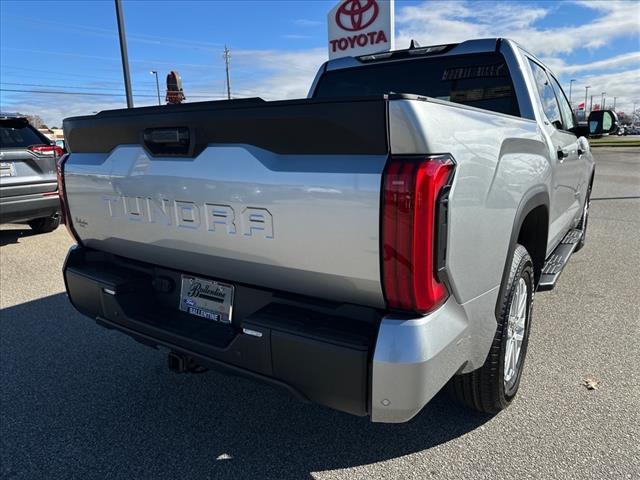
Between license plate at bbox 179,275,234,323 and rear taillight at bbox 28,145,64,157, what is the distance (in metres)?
5.10

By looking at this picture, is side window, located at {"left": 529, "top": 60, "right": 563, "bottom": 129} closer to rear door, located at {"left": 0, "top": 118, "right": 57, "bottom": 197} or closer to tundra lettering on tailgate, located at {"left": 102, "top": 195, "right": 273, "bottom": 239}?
tundra lettering on tailgate, located at {"left": 102, "top": 195, "right": 273, "bottom": 239}

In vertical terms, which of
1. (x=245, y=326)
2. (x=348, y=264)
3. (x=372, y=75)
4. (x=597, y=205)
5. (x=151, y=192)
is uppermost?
(x=372, y=75)

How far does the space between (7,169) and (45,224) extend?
1.66 meters

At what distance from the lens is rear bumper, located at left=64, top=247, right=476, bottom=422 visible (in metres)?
1.69

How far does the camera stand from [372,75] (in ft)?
13.0

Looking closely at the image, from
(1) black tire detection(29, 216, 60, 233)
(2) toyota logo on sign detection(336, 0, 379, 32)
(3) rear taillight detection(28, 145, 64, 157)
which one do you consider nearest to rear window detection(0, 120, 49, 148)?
(3) rear taillight detection(28, 145, 64, 157)

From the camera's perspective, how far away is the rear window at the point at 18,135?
6.30 meters

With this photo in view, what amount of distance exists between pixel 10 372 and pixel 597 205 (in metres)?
9.81

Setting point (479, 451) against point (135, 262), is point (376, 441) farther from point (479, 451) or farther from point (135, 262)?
point (135, 262)

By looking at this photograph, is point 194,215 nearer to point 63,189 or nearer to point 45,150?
point 63,189

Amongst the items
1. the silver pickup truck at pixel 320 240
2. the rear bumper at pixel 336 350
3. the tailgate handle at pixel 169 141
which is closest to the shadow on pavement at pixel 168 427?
the silver pickup truck at pixel 320 240

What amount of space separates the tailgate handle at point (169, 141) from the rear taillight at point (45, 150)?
5013mm

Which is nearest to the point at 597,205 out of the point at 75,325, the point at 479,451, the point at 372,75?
the point at 372,75

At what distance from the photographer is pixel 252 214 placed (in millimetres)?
1938
